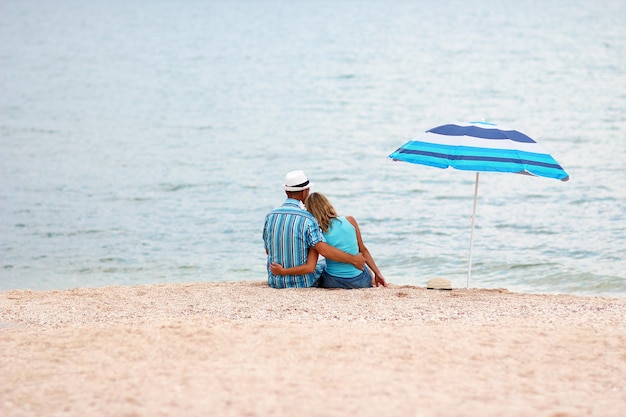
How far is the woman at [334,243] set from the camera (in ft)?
27.6

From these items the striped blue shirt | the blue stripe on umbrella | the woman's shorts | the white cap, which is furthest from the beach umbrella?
the woman's shorts

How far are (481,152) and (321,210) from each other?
1560 mm

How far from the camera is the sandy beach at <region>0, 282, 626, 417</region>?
509cm

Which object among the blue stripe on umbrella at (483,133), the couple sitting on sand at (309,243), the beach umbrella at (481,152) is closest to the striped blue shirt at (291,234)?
the couple sitting on sand at (309,243)

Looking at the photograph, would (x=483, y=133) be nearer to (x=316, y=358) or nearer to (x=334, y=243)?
(x=334, y=243)

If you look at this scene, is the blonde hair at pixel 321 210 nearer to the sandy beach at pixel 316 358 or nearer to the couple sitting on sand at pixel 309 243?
the couple sitting on sand at pixel 309 243

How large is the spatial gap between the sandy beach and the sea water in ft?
14.0

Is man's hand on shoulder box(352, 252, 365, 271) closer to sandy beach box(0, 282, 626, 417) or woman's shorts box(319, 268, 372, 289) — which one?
woman's shorts box(319, 268, 372, 289)

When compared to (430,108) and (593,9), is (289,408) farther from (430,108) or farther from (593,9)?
(593,9)

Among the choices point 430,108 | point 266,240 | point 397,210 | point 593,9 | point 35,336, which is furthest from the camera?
point 593,9

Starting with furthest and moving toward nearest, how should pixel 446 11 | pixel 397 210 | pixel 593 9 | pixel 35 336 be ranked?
pixel 446 11, pixel 593 9, pixel 397 210, pixel 35 336

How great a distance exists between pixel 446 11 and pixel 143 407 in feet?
208

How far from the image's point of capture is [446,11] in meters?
65.6

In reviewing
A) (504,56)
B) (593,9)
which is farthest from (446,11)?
(504,56)
